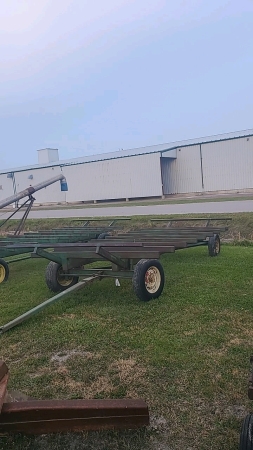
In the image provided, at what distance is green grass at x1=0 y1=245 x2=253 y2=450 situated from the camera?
280 cm

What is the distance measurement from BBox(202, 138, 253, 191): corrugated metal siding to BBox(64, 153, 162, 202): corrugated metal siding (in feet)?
12.0

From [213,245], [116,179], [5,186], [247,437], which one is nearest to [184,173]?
[116,179]

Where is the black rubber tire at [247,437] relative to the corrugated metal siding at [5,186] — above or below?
below

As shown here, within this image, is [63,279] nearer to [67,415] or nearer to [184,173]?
[67,415]

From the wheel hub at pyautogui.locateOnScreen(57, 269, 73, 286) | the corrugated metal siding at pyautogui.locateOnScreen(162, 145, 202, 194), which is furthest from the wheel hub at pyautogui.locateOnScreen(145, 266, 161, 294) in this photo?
the corrugated metal siding at pyautogui.locateOnScreen(162, 145, 202, 194)

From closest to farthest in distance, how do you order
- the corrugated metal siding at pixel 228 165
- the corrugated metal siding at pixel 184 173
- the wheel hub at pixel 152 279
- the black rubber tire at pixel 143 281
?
the black rubber tire at pixel 143 281
the wheel hub at pixel 152 279
the corrugated metal siding at pixel 228 165
the corrugated metal siding at pixel 184 173

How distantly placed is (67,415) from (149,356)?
142 centimetres

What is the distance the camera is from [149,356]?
153 inches

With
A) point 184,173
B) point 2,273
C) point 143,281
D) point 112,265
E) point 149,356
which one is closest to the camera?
point 149,356

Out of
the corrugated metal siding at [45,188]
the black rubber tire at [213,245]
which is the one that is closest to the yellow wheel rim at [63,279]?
the black rubber tire at [213,245]

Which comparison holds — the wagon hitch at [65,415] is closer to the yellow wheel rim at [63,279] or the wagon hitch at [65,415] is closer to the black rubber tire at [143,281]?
the black rubber tire at [143,281]

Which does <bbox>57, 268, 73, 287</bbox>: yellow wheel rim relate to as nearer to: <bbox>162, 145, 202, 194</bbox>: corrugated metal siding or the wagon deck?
the wagon deck

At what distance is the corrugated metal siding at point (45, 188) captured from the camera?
38.6 meters

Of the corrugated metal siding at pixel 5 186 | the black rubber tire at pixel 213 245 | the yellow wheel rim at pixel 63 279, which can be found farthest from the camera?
the corrugated metal siding at pixel 5 186
